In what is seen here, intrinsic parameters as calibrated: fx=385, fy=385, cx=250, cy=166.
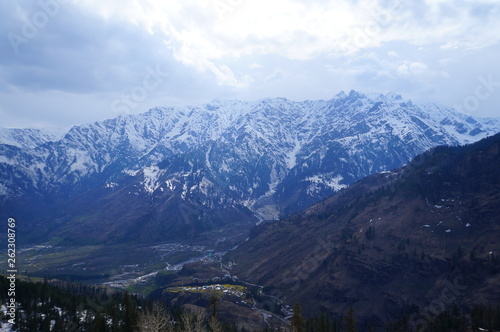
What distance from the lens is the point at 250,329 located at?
194375mm

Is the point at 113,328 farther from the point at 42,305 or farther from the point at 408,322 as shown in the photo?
the point at 408,322

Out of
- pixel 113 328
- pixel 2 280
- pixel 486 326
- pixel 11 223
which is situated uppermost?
pixel 11 223

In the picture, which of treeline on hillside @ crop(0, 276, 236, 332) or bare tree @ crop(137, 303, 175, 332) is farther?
treeline on hillside @ crop(0, 276, 236, 332)

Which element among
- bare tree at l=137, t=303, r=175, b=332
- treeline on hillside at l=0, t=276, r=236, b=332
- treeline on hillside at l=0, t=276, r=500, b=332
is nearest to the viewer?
bare tree at l=137, t=303, r=175, b=332

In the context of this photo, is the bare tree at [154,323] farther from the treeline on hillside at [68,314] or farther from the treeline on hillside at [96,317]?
the treeline on hillside at [96,317]

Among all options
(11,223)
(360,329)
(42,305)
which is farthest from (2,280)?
(360,329)

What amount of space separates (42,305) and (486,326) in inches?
6413

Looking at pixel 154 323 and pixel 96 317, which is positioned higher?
pixel 154 323

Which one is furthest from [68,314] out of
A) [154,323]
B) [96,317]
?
[154,323]

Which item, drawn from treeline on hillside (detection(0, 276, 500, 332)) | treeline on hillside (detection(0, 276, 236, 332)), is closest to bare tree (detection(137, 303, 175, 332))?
treeline on hillside (detection(0, 276, 236, 332))

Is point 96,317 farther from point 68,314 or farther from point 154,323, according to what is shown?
point 154,323

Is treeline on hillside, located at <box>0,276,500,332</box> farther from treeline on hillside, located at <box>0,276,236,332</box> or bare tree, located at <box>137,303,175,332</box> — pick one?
bare tree, located at <box>137,303,175,332</box>

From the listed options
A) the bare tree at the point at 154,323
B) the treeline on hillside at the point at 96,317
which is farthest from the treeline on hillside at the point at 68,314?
the bare tree at the point at 154,323

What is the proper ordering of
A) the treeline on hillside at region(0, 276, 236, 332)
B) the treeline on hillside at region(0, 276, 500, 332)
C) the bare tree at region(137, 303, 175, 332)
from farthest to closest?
the treeline on hillside at region(0, 276, 500, 332) → the treeline on hillside at region(0, 276, 236, 332) → the bare tree at region(137, 303, 175, 332)
